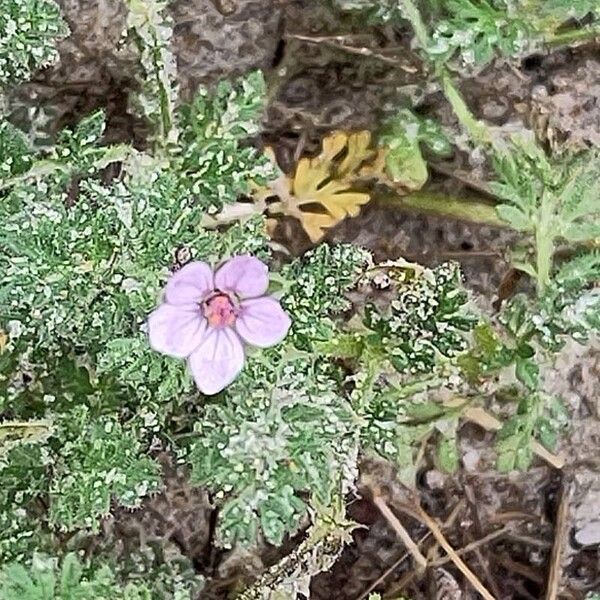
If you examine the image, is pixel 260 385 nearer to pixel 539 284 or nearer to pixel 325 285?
pixel 325 285

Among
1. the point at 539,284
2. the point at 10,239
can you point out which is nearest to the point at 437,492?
the point at 539,284

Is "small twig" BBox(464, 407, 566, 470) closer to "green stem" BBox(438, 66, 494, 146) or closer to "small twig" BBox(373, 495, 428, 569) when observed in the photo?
"small twig" BBox(373, 495, 428, 569)

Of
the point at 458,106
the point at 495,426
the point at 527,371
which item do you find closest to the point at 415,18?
the point at 458,106

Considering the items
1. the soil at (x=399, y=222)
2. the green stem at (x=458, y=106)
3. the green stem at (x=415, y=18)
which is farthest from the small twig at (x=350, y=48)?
the green stem at (x=415, y=18)

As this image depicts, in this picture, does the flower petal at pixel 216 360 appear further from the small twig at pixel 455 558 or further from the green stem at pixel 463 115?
the small twig at pixel 455 558

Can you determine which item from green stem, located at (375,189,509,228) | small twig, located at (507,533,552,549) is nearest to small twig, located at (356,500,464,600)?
small twig, located at (507,533,552,549)

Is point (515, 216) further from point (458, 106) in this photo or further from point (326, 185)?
point (326, 185)
